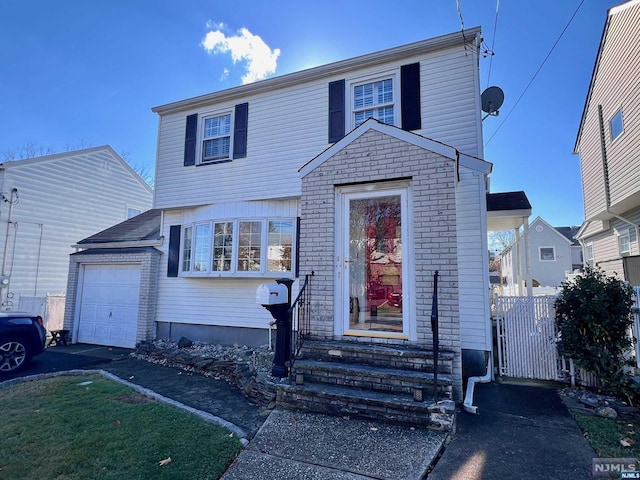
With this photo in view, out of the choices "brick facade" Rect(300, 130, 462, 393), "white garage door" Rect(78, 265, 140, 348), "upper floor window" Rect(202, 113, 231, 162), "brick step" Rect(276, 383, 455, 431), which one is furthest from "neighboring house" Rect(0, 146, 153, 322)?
"brick step" Rect(276, 383, 455, 431)

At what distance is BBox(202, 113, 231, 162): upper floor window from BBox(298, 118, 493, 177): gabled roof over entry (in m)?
3.87

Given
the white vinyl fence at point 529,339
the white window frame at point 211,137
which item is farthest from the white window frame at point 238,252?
the white vinyl fence at point 529,339

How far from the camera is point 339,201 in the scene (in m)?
5.20

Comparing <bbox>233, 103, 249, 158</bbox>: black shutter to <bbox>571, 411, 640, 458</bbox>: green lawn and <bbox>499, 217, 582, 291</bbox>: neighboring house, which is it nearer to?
<bbox>571, 411, 640, 458</bbox>: green lawn

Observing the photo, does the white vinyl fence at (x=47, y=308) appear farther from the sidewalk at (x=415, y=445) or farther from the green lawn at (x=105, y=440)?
the sidewalk at (x=415, y=445)

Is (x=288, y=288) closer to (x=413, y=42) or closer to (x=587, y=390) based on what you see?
(x=587, y=390)

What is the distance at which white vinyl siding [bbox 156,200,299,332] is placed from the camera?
24.8 ft

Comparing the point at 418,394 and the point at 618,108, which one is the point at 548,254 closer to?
the point at 618,108

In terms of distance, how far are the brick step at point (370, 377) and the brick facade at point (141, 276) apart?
574 centimetres

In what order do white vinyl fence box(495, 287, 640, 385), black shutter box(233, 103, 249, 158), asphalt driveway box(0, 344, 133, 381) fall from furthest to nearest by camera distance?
1. black shutter box(233, 103, 249, 158)
2. asphalt driveway box(0, 344, 133, 381)
3. white vinyl fence box(495, 287, 640, 385)

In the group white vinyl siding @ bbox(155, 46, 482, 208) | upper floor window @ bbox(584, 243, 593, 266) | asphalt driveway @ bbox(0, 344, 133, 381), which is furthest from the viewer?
upper floor window @ bbox(584, 243, 593, 266)

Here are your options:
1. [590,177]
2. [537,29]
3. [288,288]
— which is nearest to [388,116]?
[288,288]

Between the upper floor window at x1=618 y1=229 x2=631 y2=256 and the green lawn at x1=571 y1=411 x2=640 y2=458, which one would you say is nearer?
the green lawn at x1=571 y1=411 x2=640 y2=458

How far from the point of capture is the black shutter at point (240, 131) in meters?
8.05
